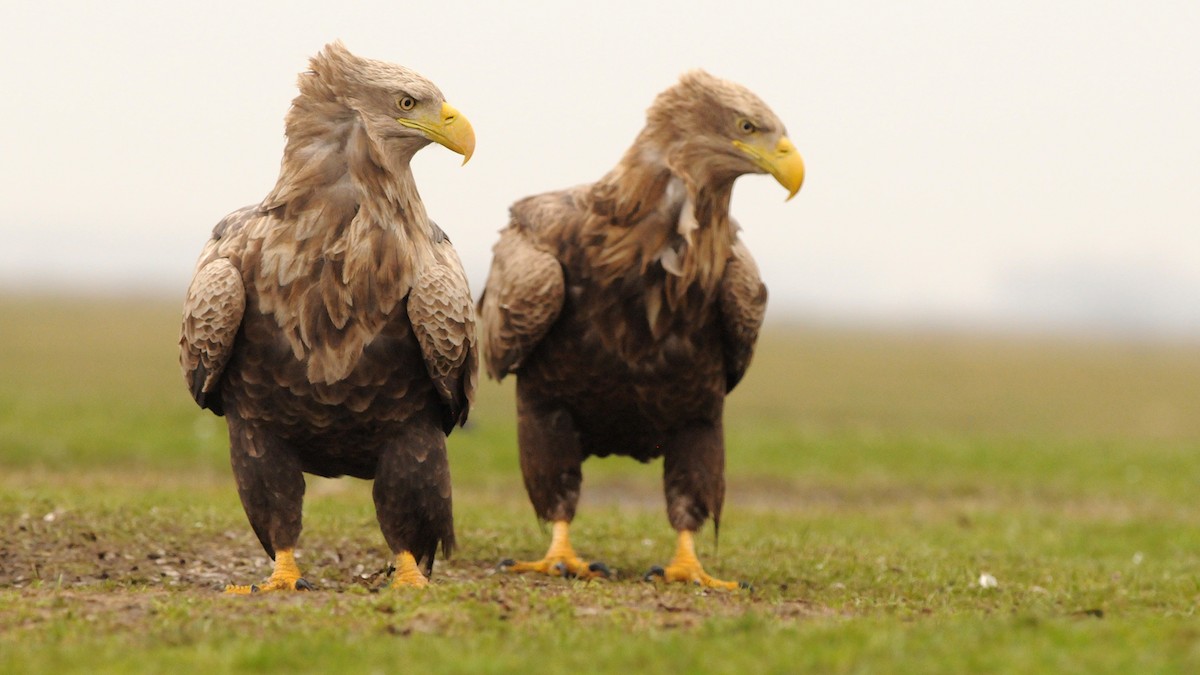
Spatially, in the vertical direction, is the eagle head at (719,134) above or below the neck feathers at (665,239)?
above

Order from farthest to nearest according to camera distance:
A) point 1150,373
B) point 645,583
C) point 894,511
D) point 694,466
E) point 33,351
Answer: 1. point 1150,373
2. point 33,351
3. point 894,511
4. point 694,466
5. point 645,583

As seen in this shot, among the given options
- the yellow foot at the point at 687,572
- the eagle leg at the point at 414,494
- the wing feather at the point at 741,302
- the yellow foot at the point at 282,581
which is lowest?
the yellow foot at the point at 282,581

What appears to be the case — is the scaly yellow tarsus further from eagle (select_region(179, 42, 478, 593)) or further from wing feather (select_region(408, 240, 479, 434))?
wing feather (select_region(408, 240, 479, 434))

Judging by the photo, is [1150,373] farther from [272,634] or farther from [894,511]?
[272,634]

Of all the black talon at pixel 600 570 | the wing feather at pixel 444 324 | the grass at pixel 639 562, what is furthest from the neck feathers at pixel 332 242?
the black talon at pixel 600 570

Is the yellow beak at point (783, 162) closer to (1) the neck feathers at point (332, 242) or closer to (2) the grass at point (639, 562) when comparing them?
(1) the neck feathers at point (332, 242)

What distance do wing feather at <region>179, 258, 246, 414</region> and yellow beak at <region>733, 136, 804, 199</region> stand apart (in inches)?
131

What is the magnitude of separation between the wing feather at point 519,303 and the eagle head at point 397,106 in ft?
5.62

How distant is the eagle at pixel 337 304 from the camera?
7.89 meters

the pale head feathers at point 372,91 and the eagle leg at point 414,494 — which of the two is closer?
the pale head feathers at point 372,91

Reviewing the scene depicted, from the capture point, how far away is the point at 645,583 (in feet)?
30.2

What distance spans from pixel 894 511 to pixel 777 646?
10.7 m

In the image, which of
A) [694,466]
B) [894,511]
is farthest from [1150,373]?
[694,466]

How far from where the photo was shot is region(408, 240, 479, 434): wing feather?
802 cm
